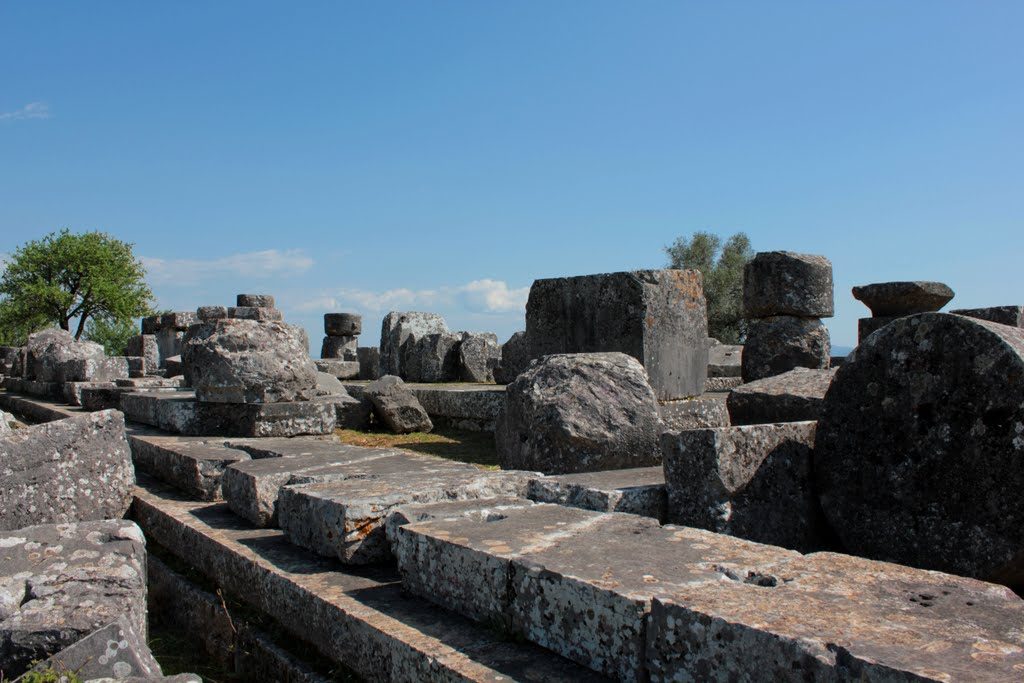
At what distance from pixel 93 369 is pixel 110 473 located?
9013 mm

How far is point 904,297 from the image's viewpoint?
41.7ft

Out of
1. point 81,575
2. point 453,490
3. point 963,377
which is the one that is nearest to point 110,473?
point 81,575

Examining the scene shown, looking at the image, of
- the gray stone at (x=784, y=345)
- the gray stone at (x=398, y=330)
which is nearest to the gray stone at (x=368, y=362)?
the gray stone at (x=398, y=330)

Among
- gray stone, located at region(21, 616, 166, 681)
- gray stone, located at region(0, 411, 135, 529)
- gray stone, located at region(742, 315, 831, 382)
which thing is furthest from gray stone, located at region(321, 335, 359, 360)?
gray stone, located at region(21, 616, 166, 681)

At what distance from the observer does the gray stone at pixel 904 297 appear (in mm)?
12688

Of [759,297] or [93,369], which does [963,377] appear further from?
[93,369]

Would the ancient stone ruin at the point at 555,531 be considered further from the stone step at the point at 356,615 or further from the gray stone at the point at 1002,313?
the gray stone at the point at 1002,313

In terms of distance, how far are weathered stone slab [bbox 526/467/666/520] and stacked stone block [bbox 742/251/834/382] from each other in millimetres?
8016

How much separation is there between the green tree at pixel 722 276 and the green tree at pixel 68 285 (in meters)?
26.0

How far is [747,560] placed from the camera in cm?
262

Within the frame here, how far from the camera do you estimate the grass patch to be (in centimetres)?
829

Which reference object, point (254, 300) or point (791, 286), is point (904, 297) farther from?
point (254, 300)

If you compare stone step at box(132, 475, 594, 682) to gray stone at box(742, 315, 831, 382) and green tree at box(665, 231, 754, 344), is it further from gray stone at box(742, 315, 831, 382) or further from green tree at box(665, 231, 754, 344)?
green tree at box(665, 231, 754, 344)

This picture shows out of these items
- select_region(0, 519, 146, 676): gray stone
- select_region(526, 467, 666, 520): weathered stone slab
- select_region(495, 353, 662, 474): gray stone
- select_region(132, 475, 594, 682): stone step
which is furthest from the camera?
select_region(495, 353, 662, 474): gray stone
